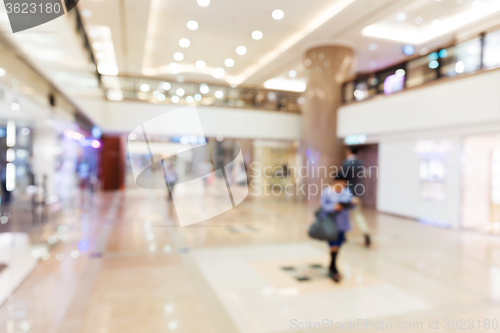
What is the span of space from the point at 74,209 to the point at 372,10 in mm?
8555

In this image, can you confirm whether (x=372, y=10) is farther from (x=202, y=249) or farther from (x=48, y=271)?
(x=48, y=271)

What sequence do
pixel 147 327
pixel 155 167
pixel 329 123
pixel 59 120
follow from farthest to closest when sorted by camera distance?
pixel 155 167, pixel 329 123, pixel 59 120, pixel 147 327

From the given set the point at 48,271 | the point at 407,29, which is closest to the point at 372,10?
the point at 407,29

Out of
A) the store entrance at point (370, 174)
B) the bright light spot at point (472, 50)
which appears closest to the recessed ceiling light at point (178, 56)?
the bright light spot at point (472, 50)

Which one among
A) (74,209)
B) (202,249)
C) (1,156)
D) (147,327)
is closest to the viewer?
(147,327)

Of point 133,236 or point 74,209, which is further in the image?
point 74,209

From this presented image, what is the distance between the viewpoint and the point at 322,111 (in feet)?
35.5

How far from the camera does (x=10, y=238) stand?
152 inches

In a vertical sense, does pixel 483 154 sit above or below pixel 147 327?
above

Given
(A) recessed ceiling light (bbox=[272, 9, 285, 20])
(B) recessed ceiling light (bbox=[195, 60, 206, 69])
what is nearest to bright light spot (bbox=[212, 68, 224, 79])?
(B) recessed ceiling light (bbox=[195, 60, 206, 69])
